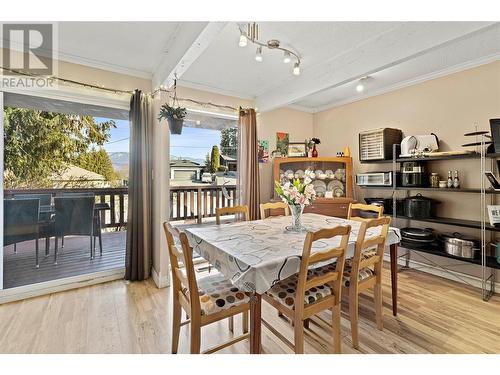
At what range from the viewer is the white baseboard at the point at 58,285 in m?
2.33

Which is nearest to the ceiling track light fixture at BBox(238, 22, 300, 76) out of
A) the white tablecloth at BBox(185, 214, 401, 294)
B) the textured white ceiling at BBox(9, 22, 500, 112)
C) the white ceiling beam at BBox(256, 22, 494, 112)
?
the textured white ceiling at BBox(9, 22, 500, 112)

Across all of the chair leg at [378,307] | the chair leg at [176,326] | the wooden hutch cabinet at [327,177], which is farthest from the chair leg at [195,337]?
the wooden hutch cabinet at [327,177]

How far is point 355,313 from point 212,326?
113 centimetres

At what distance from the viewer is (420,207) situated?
2.89 metres

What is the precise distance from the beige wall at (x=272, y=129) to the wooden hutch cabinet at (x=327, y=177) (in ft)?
0.62

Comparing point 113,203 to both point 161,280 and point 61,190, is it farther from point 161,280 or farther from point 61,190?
point 161,280

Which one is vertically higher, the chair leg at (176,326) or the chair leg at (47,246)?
the chair leg at (47,246)

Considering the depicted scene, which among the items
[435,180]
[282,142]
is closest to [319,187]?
[282,142]

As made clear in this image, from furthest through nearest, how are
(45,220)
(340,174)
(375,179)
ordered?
(340,174)
(375,179)
(45,220)

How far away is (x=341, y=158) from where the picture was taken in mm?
3717

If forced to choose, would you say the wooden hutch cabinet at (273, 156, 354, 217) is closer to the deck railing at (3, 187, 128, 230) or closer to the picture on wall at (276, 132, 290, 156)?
the picture on wall at (276, 132, 290, 156)

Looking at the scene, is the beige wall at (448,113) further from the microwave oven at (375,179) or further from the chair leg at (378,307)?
the chair leg at (378,307)

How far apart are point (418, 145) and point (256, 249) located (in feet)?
8.63
